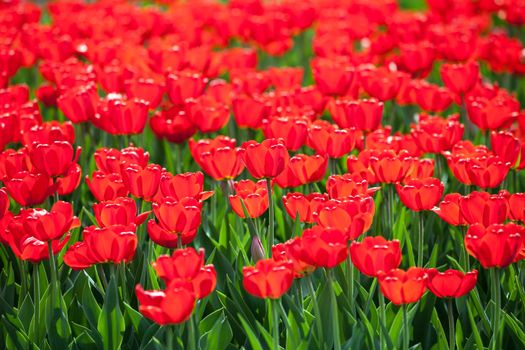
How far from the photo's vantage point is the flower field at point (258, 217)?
2453 millimetres

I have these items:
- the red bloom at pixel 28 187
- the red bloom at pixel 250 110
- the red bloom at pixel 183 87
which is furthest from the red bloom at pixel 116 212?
the red bloom at pixel 183 87

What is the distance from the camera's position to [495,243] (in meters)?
2.42

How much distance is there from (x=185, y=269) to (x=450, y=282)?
764 millimetres

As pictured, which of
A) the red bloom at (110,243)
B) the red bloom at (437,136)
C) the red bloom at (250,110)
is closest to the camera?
the red bloom at (110,243)

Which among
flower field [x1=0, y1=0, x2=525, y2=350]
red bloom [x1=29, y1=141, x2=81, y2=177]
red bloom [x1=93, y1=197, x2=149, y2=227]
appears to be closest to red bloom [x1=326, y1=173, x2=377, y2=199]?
flower field [x1=0, y1=0, x2=525, y2=350]

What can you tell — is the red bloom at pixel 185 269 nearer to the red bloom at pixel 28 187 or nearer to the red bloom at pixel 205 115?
the red bloom at pixel 28 187

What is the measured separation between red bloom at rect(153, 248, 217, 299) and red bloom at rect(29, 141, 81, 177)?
40.5 inches

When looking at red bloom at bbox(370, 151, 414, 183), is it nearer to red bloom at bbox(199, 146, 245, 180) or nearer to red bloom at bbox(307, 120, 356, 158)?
red bloom at bbox(307, 120, 356, 158)

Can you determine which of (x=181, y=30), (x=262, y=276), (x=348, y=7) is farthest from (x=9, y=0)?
(x=262, y=276)

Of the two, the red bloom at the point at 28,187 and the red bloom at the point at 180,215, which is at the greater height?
the red bloom at the point at 180,215

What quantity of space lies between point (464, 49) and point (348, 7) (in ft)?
5.83

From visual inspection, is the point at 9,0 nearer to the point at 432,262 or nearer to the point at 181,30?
the point at 181,30

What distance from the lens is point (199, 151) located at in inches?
133

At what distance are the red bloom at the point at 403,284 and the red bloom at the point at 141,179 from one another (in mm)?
925
